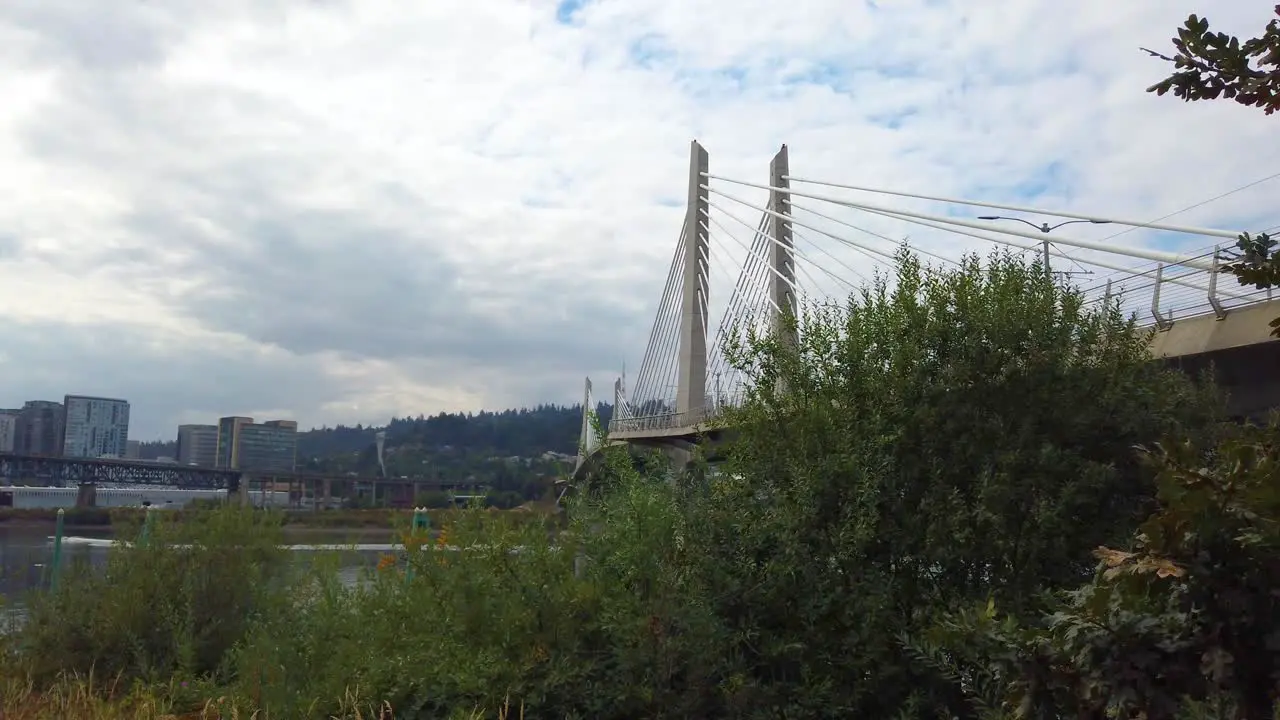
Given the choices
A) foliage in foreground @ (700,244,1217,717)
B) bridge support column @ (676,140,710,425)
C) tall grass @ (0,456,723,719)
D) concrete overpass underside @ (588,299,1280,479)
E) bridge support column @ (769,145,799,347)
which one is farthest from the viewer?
bridge support column @ (676,140,710,425)

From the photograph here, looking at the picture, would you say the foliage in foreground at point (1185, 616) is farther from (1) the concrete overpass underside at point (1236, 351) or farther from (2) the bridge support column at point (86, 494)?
(2) the bridge support column at point (86, 494)

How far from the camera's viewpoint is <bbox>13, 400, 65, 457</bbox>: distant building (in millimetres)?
64312

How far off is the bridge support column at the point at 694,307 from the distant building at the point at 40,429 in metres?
49.2

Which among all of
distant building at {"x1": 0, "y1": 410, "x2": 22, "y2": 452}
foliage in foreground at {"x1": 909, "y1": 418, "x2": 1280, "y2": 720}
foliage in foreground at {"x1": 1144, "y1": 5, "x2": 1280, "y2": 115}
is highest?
distant building at {"x1": 0, "y1": 410, "x2": 22, "y2": 452}

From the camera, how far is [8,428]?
2522 inches

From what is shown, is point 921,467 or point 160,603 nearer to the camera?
point 921,467

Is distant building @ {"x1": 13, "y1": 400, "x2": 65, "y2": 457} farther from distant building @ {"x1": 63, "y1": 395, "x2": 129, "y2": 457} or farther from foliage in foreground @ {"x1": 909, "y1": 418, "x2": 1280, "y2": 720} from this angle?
foliage in foreground @ {"x1": 909, "y1": 418, "x2": 1280, "y2": 720}

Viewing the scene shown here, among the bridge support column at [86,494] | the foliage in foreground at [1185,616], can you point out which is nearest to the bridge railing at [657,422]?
the foliage in foreground at [1185,616]

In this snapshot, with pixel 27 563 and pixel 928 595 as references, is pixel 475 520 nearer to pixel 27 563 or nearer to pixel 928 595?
pixel 928 595

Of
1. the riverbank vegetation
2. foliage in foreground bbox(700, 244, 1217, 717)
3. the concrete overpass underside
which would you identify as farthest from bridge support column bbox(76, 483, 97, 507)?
foliage in foreground bbox(700, 244, 1217, 717)

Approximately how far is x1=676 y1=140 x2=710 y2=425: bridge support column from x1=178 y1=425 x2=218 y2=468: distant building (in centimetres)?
6352

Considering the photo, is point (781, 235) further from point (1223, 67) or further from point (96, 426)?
point (96, 426)

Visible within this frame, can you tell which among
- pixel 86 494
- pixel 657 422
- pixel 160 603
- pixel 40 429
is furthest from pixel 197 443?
pixel 160 603

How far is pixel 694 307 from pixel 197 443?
69438mm
